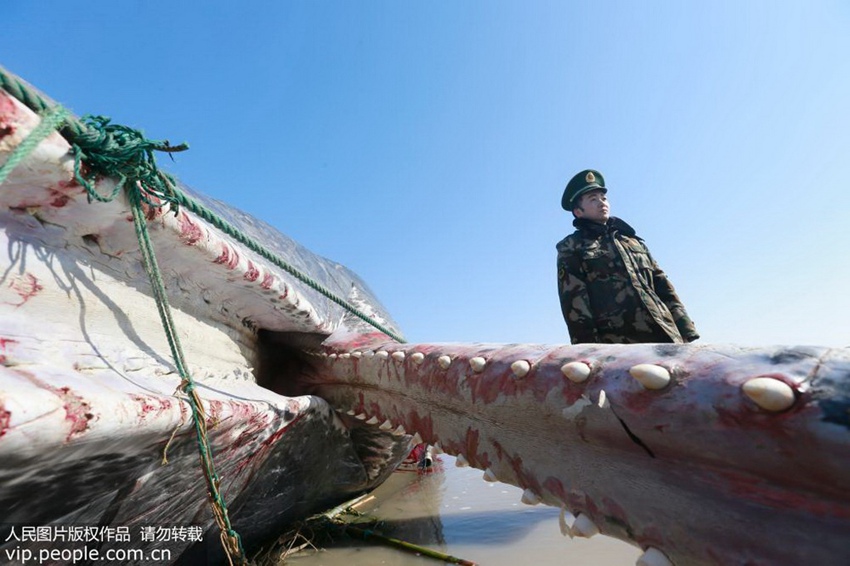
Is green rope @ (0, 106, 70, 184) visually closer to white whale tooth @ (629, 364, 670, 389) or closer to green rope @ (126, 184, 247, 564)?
green rope @ (126, 184, 247, 564)

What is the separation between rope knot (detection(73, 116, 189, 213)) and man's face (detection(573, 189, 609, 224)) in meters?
3.03

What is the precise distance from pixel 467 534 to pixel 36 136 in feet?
9.50

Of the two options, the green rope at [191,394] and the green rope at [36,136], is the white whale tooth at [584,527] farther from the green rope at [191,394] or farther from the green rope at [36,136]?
the green rope at [36,136]

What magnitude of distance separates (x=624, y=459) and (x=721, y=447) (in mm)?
243

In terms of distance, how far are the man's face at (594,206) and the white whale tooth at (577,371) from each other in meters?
2.68

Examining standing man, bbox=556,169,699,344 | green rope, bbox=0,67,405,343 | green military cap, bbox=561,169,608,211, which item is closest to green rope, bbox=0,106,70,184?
green rope, bbox=0,67,405,343

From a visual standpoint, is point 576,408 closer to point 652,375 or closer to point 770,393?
point 652,375

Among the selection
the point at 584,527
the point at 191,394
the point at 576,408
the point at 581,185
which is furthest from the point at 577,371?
the point at 581,185

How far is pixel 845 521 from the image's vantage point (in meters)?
0.66

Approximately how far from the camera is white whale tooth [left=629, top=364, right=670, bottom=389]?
35.3 inches

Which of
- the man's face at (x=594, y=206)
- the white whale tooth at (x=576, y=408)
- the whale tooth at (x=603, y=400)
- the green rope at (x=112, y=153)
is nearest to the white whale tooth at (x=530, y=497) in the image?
the white whale tooth at (x=576, y=408)

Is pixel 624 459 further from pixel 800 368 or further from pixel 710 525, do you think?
pixel 800 368

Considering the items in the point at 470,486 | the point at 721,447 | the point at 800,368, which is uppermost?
the point at 800,368

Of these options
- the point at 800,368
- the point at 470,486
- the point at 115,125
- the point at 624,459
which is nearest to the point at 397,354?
the point at 624,459
